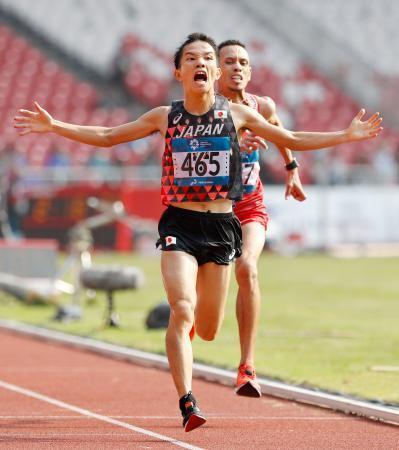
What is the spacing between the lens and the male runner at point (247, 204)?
8047mm

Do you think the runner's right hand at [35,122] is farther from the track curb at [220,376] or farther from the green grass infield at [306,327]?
the green grass infield at [306,327]

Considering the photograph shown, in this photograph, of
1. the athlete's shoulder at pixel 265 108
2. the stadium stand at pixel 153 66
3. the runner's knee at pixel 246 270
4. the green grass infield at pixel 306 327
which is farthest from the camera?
the stadium stand at pixel 153 66

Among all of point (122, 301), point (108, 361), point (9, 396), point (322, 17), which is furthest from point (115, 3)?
point (9, 396)

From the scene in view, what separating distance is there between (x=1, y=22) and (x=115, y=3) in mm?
4840

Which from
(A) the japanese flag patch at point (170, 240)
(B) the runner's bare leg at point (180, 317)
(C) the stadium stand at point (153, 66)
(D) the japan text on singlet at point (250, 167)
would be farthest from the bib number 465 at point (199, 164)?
(C) the stadium stand at point (153, 66)

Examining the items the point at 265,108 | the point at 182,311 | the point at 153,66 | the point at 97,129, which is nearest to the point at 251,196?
the point at 265,108

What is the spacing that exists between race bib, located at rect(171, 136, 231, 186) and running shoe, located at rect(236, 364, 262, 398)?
4.36 feet

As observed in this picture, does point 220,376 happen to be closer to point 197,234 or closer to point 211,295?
point 211,295

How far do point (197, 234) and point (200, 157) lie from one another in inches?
17.3

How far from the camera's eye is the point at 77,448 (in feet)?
20.9

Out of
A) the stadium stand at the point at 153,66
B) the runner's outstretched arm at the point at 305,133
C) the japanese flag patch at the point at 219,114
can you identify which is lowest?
the runner's outstretched arm at the point at 305,133

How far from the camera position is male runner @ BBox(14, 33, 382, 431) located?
7.00 meters

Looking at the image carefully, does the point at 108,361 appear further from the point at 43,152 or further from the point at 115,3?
the point at 115,3

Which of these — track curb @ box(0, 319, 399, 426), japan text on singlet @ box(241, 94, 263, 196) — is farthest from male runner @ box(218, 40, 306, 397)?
track curb @ box(0, 319, 399, 426)
